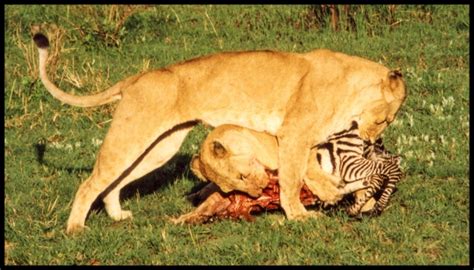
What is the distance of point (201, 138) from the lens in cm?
1072

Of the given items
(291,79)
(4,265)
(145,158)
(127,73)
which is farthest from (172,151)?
(127,73)

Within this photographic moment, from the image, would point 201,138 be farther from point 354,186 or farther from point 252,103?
point 354,186

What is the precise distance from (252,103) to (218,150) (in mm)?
530

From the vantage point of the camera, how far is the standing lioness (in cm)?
779

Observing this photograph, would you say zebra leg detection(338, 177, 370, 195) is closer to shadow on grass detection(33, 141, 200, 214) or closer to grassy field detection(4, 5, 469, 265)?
grassy field detection(4, 5, 469, 265)

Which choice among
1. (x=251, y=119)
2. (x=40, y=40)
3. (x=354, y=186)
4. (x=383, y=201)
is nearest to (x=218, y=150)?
(x=251, y=119)

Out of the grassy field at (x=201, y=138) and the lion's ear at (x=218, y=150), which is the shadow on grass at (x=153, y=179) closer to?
the grassy field at (x=201, y=138)

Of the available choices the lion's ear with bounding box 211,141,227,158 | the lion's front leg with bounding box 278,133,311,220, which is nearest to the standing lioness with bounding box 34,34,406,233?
the lion's front leg with bounding box 278,133,311,220

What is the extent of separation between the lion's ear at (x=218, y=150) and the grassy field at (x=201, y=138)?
600 mm

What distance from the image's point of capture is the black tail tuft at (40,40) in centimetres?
804

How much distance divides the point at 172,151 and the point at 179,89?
2.44 feet

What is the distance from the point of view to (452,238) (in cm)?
714

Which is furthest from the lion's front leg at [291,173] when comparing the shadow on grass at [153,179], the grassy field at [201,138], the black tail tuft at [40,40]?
the black tail tuft at [40,40]
